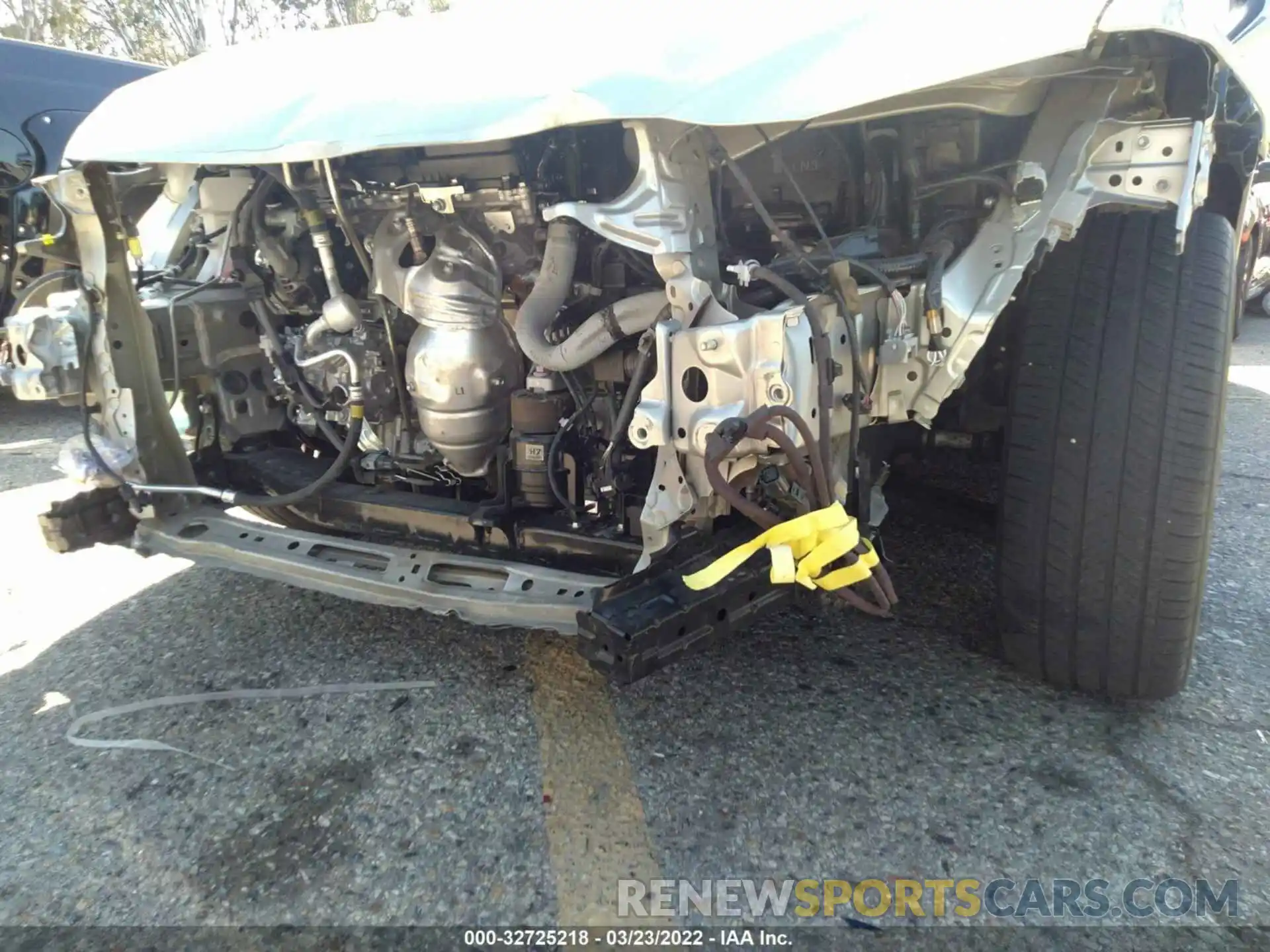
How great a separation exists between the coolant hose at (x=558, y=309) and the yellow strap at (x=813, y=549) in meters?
0.57

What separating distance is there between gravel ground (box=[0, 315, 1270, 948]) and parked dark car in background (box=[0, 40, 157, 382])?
3.23m

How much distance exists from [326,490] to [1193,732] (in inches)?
94.5

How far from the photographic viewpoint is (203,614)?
2750mm

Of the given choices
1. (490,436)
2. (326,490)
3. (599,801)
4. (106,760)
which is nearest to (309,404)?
(326,490)

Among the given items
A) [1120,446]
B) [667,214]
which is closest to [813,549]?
[667,214]

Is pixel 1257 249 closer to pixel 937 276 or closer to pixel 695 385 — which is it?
pixel 937 276

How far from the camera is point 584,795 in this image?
186 centimetres

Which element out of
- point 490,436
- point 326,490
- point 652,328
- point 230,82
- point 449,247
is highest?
point 230,82

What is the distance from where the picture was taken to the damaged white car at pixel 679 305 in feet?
5.23

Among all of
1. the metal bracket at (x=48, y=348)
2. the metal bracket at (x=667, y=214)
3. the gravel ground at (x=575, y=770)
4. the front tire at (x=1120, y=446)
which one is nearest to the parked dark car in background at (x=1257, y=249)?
the front tire at (x=1120, y=446)

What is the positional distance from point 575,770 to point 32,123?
Answer: 16.5 feet

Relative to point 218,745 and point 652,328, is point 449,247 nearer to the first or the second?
point 652,328

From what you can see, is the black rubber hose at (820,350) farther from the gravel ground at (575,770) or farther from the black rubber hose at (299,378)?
the black rubber hose at (299,378)

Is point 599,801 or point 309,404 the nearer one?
point 599,801
